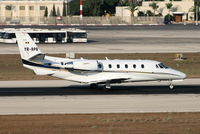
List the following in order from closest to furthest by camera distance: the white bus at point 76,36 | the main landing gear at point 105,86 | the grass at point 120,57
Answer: the main landing gear at point 105,86
the grass at point 120,57
the white bus at point 76,36

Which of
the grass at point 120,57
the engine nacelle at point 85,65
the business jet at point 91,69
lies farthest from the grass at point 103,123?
the grass at point 120,57

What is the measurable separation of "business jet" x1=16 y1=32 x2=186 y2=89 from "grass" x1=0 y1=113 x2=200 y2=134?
34.4 ft

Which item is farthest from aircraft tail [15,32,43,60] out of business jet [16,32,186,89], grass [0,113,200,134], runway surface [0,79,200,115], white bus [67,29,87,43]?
white bus [67,29,87,43]

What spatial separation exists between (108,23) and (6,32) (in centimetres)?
8940

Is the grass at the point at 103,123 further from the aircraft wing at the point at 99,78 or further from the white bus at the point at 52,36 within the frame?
the white bus at the point at 52,36

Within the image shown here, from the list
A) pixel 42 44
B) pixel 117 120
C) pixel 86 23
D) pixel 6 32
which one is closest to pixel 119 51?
pixel 42 44

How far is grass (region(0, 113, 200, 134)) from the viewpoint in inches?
1296

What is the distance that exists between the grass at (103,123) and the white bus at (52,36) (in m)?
72.4

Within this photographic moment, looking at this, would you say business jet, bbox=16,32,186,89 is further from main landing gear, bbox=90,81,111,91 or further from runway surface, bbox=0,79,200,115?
runway surface, bbox=0,79,200,115

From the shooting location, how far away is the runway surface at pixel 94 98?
1606 inches

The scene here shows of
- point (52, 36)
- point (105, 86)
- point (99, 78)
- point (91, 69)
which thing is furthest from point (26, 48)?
point (52, 36)

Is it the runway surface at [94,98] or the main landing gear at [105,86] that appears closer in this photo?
the runway surface at [94,98]

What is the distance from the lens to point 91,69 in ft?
159

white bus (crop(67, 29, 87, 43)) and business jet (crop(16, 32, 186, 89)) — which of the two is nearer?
business jet (crop(16, 32, 186, 89))
